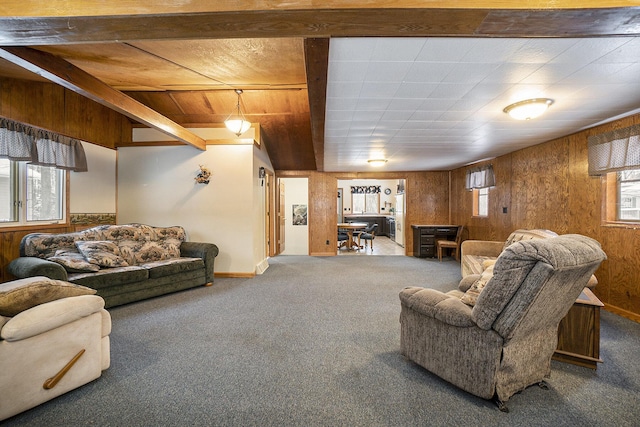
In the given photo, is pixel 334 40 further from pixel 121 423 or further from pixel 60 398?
pixel 60 398

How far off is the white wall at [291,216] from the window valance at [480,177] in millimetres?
4003

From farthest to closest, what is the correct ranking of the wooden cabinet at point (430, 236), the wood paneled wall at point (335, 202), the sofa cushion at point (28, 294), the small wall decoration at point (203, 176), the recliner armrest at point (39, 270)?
the wood paneled wall at point (335, 202) < the wooden cabinet at point (430, 236) < the small wall decoration at point (203, 176) < the recliner armrest at point (39, 270) < the sofa cushion at point (28, 294)

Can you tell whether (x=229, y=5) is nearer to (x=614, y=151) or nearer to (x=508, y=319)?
(x=508, y=319)

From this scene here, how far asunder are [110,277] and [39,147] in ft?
6.79

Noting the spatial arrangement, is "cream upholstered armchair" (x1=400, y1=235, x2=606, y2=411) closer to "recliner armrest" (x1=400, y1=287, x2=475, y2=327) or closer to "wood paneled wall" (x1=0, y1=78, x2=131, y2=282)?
"recliner armrest" (x1=400, y1=287, x2=475, y2=327)

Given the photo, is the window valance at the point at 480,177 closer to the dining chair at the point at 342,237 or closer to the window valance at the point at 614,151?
the window valance at the point at 614,151

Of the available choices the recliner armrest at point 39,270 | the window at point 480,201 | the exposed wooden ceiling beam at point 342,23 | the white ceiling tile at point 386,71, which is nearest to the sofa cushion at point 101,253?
the recliner armrest at point 39,270

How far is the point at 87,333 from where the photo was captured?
1866mm

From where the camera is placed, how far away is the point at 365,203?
12.9 meters

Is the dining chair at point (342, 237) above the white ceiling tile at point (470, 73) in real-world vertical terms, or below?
below

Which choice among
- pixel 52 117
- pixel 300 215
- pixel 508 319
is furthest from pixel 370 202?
pixel 508 319

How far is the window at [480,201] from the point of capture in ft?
19.3

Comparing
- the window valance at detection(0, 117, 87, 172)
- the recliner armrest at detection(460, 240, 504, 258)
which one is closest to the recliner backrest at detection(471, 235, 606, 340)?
the recliner armrest at detection(460, 240, 504, 258)

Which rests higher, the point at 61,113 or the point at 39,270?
the point at 61,113
